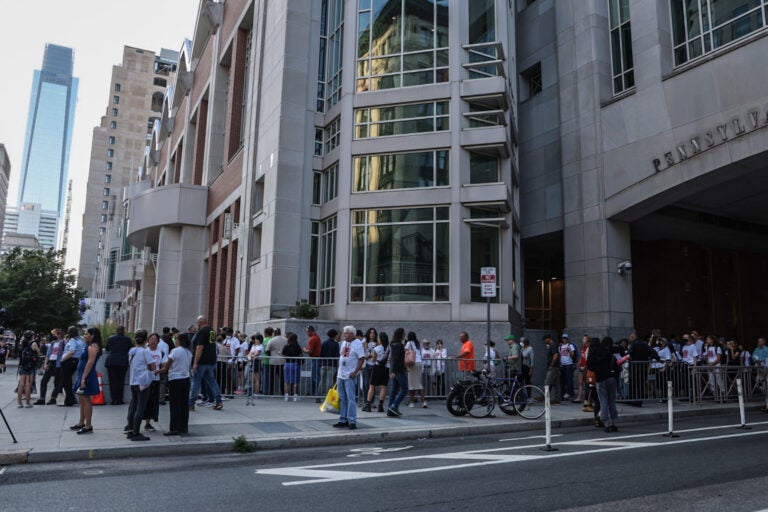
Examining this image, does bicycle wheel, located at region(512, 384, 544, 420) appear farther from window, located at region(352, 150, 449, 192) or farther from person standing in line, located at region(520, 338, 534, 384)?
window, located at region(352, 150, 449, 192)

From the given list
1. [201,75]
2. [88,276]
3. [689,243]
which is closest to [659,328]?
[689,243]

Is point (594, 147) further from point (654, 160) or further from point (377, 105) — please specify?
point (377, 105)

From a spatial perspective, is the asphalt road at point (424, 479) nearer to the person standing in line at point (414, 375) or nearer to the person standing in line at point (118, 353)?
the person standing in line at point (414, 375)

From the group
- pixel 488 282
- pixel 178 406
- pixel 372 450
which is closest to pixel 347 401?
pixel 372 450

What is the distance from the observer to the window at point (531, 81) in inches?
1035

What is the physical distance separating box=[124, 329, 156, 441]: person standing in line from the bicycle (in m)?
6.48

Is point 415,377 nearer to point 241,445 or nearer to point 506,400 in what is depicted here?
point 506,400

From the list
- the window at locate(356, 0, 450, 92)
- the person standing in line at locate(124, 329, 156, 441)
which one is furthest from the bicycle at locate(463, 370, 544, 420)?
the window at locate(356, 0, 450, 92)

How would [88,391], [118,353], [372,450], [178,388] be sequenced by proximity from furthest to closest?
1. [118,353]
2. [178,388]
3. [88,391]
4. [372,450]

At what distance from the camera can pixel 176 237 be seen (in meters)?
38.2

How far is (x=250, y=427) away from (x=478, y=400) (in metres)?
4.93

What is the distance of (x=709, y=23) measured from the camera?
1934 centimetres

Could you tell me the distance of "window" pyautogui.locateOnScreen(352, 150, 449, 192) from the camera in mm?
20688

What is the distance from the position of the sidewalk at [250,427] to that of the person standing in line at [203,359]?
43 centimetres
